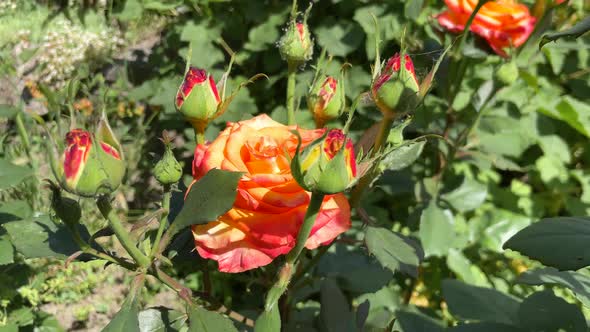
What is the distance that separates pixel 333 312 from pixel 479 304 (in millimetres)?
271

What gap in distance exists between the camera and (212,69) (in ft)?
5.66

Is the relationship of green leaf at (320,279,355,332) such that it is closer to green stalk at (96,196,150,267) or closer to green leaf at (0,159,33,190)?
green stalk at (96,196,150,267)

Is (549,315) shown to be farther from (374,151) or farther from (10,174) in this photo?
(10,174)

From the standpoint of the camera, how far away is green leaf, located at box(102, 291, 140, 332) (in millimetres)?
526

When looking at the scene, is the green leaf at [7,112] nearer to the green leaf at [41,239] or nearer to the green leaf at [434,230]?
the green leaf at [41,239]

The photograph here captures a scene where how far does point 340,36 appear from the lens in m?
1.54

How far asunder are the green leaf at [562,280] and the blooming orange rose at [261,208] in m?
0.30

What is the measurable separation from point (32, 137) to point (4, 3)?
1.29 metres

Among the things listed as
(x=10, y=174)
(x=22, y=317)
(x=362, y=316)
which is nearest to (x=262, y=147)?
(x=362, y=316)

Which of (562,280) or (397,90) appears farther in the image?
(562,280)

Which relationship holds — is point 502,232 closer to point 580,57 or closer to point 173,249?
point 580,57

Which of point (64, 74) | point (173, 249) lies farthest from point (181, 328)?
point (64, 74)

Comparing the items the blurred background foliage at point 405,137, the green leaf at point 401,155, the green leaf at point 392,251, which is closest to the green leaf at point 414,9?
the blurred background foliage at point 405,137

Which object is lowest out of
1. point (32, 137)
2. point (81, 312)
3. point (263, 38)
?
point (81, 312)
